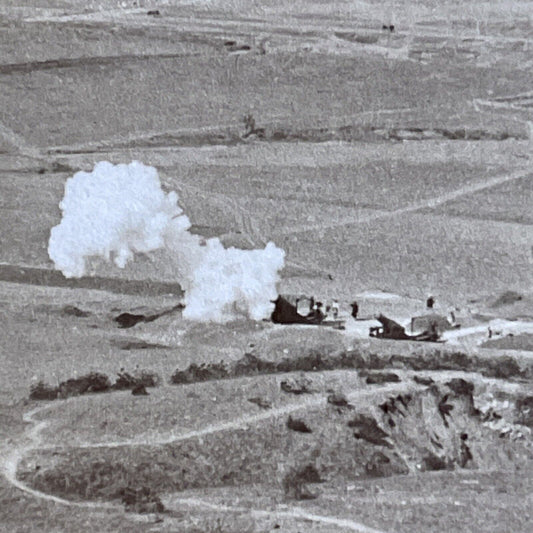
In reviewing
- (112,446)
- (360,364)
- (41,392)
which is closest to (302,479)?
(360,364)

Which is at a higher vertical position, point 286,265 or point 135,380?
point 286,265

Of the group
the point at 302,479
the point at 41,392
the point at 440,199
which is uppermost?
the point at 440,199

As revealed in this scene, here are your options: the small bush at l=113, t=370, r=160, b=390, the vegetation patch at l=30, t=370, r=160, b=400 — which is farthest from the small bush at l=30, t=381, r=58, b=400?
the small bush at l=113, t=370, r=160, b=390

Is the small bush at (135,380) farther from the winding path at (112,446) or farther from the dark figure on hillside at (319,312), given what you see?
the dark figure on hillside at (319,312)

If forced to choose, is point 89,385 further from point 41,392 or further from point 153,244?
point 153,244

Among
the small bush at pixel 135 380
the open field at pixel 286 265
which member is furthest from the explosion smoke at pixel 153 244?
the small bush at pixel 135 380

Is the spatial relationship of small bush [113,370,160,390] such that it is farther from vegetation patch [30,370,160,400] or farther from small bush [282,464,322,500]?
small bush [282,464,322,500]

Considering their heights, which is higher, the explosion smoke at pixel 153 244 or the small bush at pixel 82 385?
the explosion smoke at pixel 153 244
